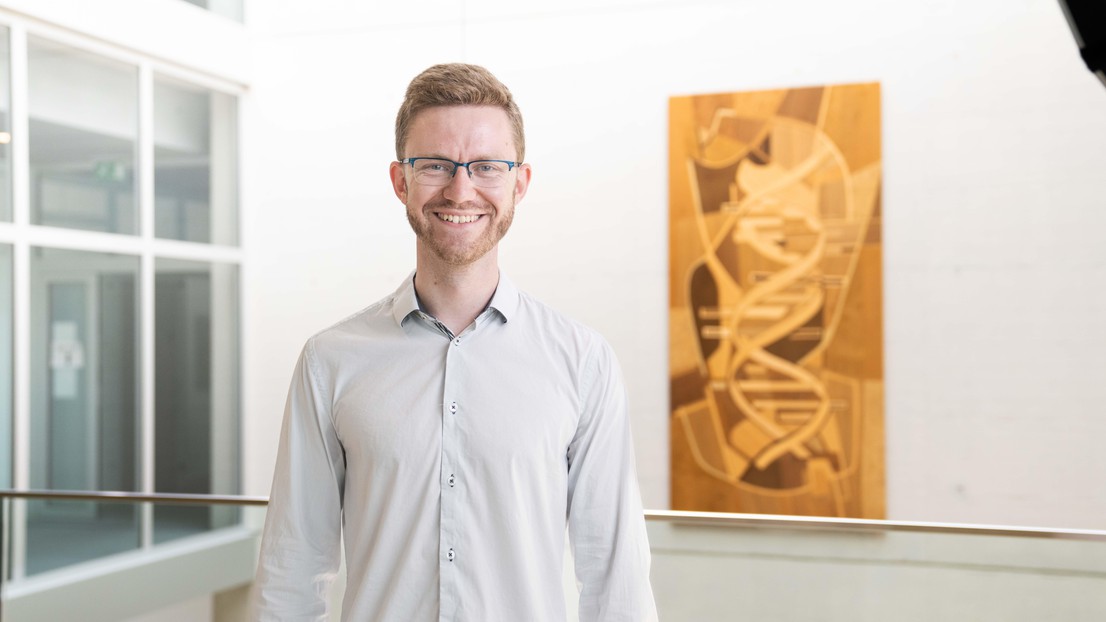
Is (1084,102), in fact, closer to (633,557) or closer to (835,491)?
(835,491)

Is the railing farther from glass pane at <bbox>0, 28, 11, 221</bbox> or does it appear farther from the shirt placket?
glass pane at <bbox>0, 28, 11, 221</bbox>

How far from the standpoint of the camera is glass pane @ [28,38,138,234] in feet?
17.6

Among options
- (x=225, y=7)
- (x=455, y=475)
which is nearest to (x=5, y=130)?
(x=225, y=7)

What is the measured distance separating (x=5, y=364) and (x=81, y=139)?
4.24 feet

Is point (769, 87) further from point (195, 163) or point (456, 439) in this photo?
point (456, 439)

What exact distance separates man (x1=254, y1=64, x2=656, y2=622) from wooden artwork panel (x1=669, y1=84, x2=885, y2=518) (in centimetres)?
413

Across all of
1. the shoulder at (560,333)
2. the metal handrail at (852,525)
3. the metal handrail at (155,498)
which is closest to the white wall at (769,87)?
the metal handrail at (852,525)

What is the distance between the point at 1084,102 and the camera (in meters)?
5.24

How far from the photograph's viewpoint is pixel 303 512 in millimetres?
1575

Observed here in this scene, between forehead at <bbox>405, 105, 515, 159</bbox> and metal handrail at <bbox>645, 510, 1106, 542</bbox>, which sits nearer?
forehead at <bbox>405, 105, 515, 159</bbox>

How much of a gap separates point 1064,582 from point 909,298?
128 inches

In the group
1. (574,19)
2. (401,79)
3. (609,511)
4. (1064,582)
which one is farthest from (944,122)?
(609,511)

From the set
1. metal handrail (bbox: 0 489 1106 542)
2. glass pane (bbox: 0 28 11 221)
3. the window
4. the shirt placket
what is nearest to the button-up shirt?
the shirt placket

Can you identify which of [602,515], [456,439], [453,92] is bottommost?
[602,515]
